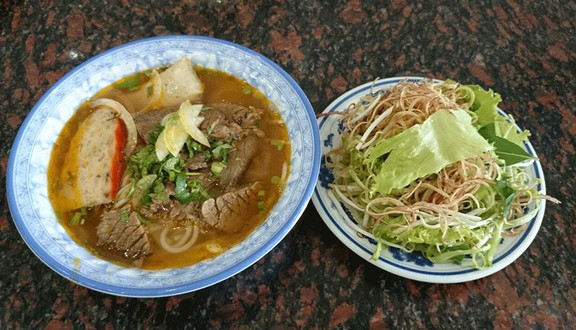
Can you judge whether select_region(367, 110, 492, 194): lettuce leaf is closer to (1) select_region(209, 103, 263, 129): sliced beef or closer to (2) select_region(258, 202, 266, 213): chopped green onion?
(2) select_region(258, 202, 266, 213): chopped green onion

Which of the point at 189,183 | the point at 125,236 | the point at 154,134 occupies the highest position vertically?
→ the point at 154,134

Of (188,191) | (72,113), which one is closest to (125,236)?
(188,191)

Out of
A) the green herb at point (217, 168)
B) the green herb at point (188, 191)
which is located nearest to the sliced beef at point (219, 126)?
the green herb at point (217, 168)

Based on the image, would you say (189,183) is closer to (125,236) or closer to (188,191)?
(188,191)

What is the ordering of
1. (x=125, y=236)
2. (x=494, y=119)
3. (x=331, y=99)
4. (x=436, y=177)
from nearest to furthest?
(x=125, y=236)
(x=436, y=177)
(x=494, y=119)
(x=331, y=99)

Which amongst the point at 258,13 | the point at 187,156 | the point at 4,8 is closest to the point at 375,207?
the point at 187,156

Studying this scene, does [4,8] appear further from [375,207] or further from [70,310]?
[375,207]
